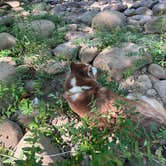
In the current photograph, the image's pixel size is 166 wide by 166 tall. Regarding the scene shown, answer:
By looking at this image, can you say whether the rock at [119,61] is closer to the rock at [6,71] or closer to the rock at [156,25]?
the rock at [156,25]

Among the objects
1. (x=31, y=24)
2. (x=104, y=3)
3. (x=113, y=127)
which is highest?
(x=113, y=127)

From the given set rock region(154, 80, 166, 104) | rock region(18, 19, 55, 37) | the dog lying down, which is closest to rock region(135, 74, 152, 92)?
rock region(154, 80, 166, 104)

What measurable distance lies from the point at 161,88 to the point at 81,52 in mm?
1483

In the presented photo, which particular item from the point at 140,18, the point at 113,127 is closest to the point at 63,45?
the point at 140,18

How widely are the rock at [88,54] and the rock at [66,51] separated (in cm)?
11

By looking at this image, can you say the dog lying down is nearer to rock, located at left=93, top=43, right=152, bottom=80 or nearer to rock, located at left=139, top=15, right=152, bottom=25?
rock, located at left=93, top=43, right=152, bottom=80

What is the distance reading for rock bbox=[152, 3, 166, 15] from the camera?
6.96 metres

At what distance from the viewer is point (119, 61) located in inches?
203

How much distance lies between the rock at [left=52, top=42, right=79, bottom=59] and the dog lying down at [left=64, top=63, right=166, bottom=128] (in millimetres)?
1220

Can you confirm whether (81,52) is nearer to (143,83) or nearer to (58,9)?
(143,83)

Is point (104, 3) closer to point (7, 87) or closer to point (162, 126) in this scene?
point (7, 87)

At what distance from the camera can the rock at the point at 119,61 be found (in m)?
5.09

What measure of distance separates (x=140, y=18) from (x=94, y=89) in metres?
3.28

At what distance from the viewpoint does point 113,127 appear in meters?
3.71
